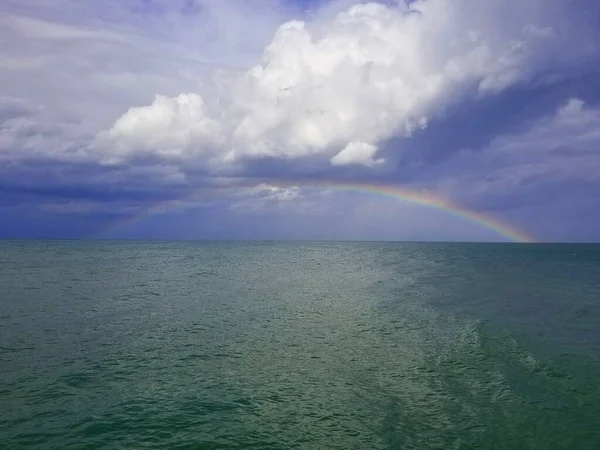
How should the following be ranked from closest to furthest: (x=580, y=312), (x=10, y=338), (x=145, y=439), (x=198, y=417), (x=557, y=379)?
(x=145, y=439) < (x=198, y=417) < (x=557, y=379) < (x=10, y=338) < (x=580, y=312)

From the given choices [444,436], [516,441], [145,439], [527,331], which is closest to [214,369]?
[145,439]

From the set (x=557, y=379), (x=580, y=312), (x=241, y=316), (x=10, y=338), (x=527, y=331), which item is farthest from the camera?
(x=580, y=312)

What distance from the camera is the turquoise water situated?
18094 millimetres

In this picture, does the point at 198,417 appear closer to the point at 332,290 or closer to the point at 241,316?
the point at 241,316

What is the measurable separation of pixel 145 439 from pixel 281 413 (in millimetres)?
5737

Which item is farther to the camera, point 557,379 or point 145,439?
point 557,379

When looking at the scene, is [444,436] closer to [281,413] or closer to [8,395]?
[281,413]

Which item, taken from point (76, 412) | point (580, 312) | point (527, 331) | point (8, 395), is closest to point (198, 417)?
point (76, 412)

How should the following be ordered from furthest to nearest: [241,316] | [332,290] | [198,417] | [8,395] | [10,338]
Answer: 1. [332,290]
2. [241,316]
3. [10,338]
4. [8,395]
5. [198,417]

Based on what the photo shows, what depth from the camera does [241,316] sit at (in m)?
43.1

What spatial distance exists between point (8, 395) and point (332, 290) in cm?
4669

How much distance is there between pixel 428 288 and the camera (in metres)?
65.6

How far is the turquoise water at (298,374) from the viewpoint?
1809 centimetres

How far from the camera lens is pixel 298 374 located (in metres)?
25.4
